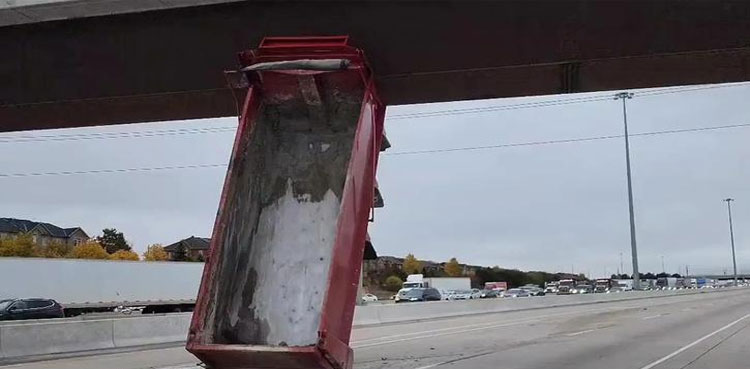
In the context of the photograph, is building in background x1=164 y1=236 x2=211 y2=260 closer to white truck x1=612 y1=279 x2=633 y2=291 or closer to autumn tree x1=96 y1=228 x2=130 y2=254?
autumn tree x1=96 y1=228 x2=130 y2=254

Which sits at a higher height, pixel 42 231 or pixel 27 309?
pixel 42 231

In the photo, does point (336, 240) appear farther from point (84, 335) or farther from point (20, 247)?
point (20, 247)

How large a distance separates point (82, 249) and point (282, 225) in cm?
9580

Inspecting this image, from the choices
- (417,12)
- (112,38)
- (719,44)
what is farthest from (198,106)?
(719,44)

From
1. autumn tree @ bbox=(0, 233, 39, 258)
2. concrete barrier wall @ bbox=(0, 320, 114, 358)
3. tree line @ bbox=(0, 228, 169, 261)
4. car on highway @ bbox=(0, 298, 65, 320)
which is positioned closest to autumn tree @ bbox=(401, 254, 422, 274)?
tree line @ bbox=(0, 228, 169, 261)

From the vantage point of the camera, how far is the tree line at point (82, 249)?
271 feet

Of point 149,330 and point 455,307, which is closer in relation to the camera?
point 149,330

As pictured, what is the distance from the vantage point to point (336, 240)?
7148 millimetres

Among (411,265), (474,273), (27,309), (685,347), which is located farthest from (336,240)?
(474,273)

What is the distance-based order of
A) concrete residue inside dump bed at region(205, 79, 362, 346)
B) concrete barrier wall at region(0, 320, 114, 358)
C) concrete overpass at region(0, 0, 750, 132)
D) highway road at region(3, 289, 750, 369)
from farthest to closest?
Result: concrete barrier wall at region(0, 320, 114, 358) < highway road at region(3, 289, 750, 369) < concrete overpass at region(0, 0, 750, 132) < concrete residue inside dump bed at region(205, 79, 362, 346)

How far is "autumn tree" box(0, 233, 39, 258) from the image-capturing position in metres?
81.8

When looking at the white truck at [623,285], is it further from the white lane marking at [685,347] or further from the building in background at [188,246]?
the white lane marking at [685,347]

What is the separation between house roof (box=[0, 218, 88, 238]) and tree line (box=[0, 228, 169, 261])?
718 centimetres

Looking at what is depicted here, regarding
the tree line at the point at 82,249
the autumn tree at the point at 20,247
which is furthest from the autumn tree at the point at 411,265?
the autumn tree at the point at 20,247
